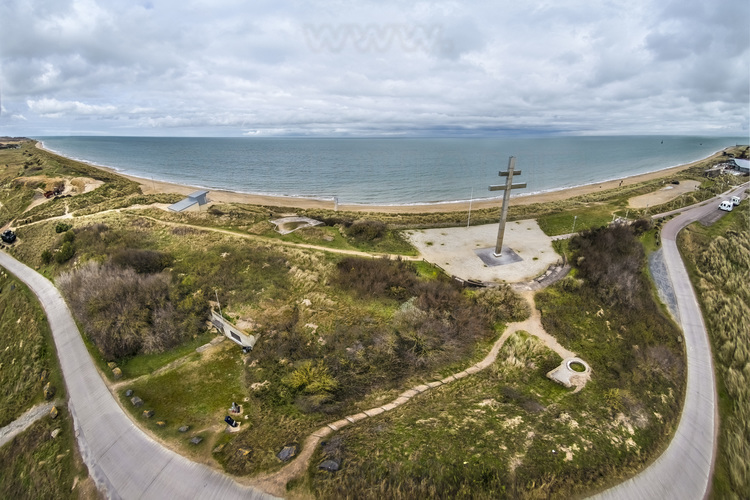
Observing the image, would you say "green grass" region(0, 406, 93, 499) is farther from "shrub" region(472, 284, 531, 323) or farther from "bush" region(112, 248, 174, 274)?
"shrub" region(472, 284, 531, 323)

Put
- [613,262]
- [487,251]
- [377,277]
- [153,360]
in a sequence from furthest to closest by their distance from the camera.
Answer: [487,251]
[613,262]
[377,277]
[153,360]

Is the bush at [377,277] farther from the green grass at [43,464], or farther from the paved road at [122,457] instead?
the green grass at [43,464]

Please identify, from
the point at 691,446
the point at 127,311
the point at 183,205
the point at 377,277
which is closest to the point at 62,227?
the point at 183,205

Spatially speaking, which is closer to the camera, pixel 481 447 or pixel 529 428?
pixel 481 447

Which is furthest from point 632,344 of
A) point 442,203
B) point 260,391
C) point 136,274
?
point 442,203

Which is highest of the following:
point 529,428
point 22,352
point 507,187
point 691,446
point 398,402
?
point 507,187

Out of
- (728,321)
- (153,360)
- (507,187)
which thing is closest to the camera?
(153,360)

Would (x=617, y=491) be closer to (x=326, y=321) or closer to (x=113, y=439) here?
(x=326, y=321)

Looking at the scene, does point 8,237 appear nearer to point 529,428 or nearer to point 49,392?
point 49,392

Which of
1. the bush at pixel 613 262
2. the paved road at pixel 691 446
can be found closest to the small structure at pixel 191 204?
the bush at pixel 613 262
